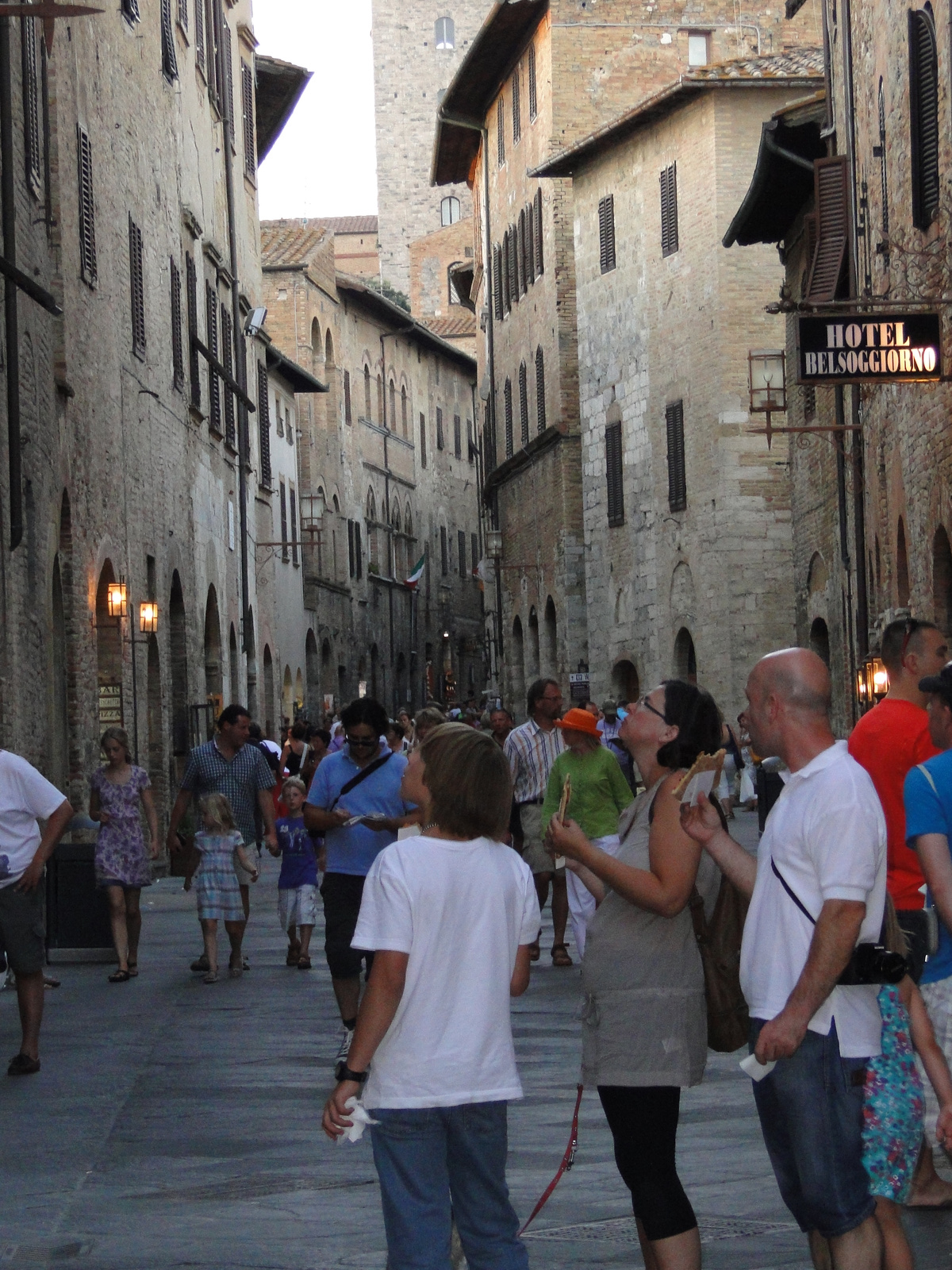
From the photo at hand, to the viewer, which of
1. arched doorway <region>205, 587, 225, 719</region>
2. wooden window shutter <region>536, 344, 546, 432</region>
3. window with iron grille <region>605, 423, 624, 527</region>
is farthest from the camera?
wooden window shutter <region>536, 344, 546, 432</region>

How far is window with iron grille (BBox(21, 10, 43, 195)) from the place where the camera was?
17.2 m

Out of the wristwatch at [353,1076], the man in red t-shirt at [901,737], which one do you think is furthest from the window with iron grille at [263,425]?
the wristwatch at [353,1076]

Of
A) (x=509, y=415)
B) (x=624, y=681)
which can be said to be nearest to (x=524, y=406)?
(x=509, y=415)

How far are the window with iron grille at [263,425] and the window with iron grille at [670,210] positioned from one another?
7.66 meters

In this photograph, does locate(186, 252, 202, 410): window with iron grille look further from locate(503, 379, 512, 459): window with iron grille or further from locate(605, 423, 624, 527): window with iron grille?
locate(503, 379, 512, 459): window with iron grille

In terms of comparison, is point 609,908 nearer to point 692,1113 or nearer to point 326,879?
point 692,1113

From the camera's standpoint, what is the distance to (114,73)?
2247cm

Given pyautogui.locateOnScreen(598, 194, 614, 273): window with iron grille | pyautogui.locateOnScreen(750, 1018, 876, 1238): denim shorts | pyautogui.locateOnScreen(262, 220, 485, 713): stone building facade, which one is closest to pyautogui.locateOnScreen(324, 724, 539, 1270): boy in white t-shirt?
pyautogui.locateOnScreen(750, 1018, 876, 1238): denim shorts

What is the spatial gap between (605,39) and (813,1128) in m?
37.4

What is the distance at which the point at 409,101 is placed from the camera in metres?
92.9

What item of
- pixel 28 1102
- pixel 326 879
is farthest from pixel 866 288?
pixel 28 1102

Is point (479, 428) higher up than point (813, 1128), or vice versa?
point (479, 428)

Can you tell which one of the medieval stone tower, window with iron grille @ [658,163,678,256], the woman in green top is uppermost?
the medieval stone tower

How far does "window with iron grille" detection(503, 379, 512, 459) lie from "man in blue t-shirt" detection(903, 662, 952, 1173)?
129 ft
